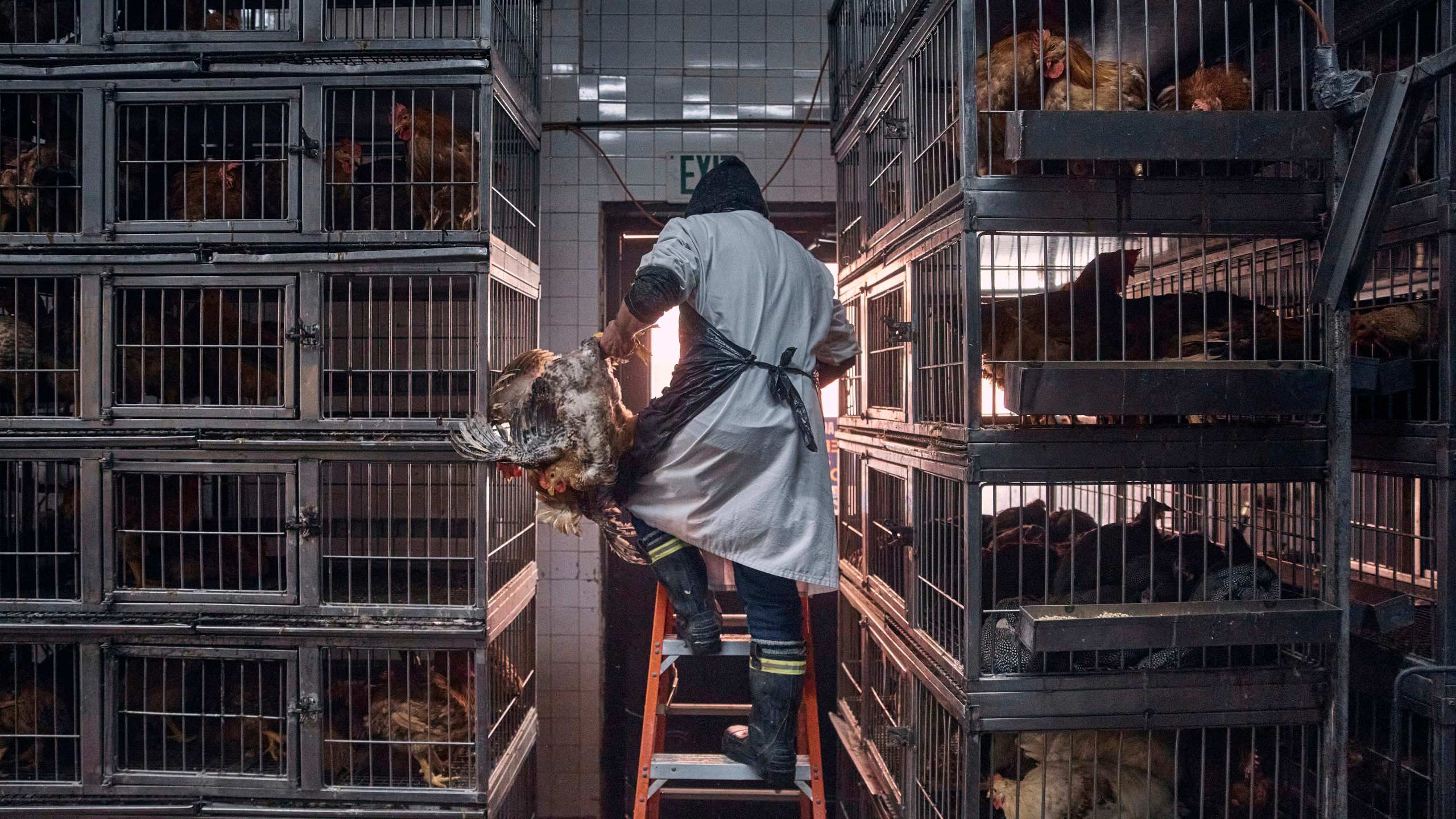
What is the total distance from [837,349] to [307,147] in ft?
5.82

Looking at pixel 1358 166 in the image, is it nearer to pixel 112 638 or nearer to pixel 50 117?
pixel 112 638

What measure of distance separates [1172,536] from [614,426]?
59.1 inches

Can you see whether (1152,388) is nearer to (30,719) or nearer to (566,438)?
(566,438)

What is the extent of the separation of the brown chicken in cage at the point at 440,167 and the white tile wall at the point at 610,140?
856 mm

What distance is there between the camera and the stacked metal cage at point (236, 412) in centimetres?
303

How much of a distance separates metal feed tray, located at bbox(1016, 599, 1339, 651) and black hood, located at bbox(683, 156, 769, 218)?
1.31 metres

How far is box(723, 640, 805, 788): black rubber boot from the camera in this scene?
8.05 ft

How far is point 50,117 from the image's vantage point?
11.2ft

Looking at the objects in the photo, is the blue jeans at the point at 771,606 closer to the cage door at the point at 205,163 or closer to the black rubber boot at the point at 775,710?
the black rubber boot at the point at 775,710

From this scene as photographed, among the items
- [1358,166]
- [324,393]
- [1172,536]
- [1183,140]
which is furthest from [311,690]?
[1358,166]

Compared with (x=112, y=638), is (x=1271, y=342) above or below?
above

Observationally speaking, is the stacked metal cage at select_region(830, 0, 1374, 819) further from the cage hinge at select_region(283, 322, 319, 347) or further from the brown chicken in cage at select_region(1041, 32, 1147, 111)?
the cage hinge at select_region(283, 322, 319, 347)

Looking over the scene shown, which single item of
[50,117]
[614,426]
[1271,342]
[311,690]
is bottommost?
[311,690]

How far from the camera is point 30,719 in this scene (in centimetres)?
320
